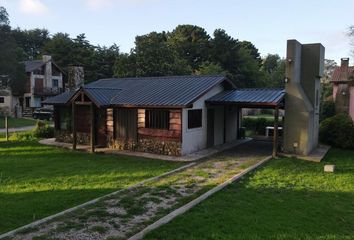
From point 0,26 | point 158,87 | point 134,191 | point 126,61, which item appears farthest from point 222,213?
point 126,61

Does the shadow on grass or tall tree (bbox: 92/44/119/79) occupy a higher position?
tall tree (bbox: 92/44/119/79)

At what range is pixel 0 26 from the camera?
1923cm

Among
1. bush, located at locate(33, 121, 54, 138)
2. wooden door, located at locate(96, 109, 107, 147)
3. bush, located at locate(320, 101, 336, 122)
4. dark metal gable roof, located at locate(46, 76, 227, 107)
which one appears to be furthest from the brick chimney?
bush, located at locate(33, 121, 54, 138)

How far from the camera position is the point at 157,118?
1652 centimetres

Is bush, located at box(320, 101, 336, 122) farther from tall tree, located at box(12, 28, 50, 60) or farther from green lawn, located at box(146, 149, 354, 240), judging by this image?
tall tree, located at box(12, 28, 50, 60)

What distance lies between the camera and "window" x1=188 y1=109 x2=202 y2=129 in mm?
16297

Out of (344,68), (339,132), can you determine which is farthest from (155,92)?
(344,68)

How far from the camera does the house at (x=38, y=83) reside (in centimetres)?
4784

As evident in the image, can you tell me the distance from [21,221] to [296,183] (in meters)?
7.83

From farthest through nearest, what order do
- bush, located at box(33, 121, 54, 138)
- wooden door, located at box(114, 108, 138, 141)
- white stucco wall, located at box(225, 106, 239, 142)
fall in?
bush, located at box(33, 121, 54, 138)
white stucco wall, located at box(225, 106, 239, 142)
wooden door, located at box(114, 108, 138, 141)

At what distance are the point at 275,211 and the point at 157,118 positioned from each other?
938 centimetres

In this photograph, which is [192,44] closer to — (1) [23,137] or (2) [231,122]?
(2) [231,122]

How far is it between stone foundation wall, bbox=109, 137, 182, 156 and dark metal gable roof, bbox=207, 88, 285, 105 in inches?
123

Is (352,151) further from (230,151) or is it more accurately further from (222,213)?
(222,213)
